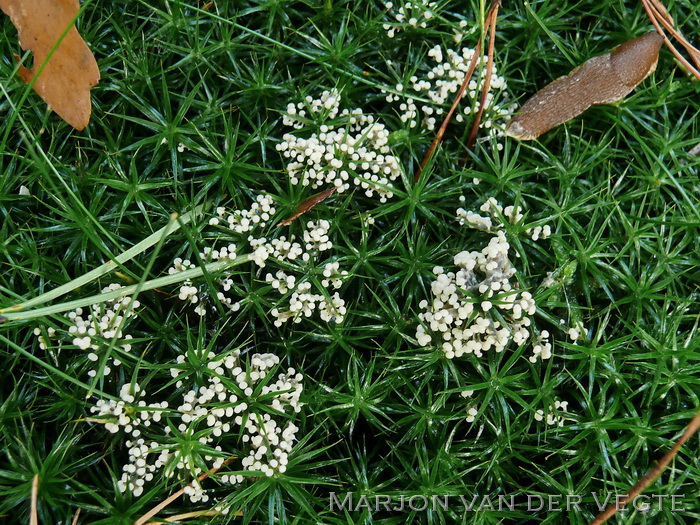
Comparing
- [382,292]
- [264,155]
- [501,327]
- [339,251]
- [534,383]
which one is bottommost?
[534,383]

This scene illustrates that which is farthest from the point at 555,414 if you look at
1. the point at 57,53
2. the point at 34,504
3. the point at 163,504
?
the point at 57,53

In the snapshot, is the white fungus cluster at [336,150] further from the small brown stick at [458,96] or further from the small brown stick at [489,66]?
the small brown stick at [489,66]

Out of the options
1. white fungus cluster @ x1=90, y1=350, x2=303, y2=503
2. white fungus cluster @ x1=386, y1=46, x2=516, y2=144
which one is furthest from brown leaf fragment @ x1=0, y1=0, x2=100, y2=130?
white fungus cluster @ x1=386, y1=46, x2=516, y2=144

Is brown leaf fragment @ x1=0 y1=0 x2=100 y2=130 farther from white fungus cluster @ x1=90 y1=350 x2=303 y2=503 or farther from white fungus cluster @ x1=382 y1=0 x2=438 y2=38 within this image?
white fungus cluster @ x1=382 y1=0 x2=438 y2=38

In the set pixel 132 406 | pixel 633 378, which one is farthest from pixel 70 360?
pixel 633 378

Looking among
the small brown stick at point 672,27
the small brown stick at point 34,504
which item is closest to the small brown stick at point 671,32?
the small brown stick at point 672,27

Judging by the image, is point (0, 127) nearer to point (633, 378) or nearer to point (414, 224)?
point (414, 224)
